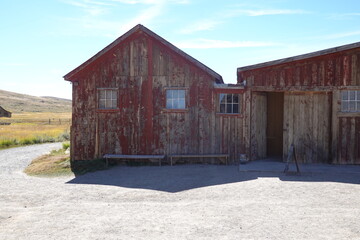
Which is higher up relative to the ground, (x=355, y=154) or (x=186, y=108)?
(x=186, y=108)

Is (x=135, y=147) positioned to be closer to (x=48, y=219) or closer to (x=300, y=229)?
(x=48, y=219)

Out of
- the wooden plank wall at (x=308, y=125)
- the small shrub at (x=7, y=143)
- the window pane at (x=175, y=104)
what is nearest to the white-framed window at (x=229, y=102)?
the window pane at (x=175, y=104)

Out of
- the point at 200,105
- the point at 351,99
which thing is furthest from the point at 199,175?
the point at 351,99

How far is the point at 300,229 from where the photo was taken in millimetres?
5723

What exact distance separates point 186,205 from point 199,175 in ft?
11.5

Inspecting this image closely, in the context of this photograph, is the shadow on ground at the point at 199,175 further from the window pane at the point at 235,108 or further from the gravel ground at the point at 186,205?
the window pane at the point at 235,108

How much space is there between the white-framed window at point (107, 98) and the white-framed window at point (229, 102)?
426 centimetres

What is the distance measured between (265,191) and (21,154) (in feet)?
46.1

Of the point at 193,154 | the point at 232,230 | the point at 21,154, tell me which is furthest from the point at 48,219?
the point at 21,154

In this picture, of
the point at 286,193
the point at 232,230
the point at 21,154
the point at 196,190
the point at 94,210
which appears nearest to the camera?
the point at 232,230

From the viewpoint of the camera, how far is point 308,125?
12.4 meters

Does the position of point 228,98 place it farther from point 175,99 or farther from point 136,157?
point 136,157

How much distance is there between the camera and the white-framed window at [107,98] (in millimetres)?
13445

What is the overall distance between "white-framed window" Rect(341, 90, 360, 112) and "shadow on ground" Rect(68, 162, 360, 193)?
213 centimetres
